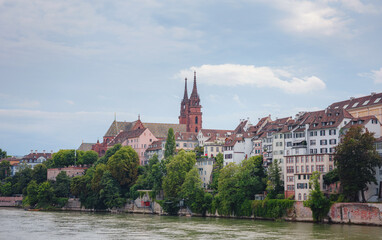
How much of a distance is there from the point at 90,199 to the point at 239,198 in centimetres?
4707

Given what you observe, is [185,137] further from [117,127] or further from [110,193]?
[117,127]

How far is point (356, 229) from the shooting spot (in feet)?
258

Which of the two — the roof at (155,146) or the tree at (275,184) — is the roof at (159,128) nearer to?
the roof at (155,146)

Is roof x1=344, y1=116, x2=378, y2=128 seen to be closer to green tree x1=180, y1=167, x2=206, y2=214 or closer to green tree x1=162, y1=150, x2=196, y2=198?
green tree x1=180, y1=167, x2=206, y2=214

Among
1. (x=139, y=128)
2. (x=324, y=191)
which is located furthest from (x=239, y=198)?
(x=139, y=128)

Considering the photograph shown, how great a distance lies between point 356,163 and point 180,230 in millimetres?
28106

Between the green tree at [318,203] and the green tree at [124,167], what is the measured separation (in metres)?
56.5

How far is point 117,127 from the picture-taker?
19262 centimetres

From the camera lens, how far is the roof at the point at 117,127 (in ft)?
625

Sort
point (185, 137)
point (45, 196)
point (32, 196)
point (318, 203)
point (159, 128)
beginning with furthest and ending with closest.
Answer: point (159, 128)
point (185, 137)
point (32, 196)
point (45, 196)
point (318, 203)

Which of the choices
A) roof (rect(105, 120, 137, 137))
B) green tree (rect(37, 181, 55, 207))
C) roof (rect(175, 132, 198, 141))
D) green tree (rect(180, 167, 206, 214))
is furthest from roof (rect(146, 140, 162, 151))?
green tree (rect(180, 167, 206, 214))

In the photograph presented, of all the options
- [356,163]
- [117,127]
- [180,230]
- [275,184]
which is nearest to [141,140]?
[117,127]

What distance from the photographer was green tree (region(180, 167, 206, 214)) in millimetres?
112000

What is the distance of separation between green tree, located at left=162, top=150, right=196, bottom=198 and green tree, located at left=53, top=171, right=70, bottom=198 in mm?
37049
